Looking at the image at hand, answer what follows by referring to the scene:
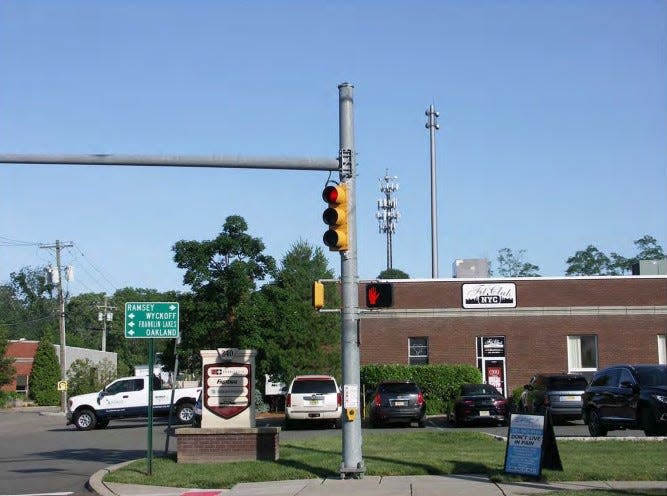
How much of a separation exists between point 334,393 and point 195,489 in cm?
1523

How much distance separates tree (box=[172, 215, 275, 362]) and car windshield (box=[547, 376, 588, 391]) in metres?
15.0

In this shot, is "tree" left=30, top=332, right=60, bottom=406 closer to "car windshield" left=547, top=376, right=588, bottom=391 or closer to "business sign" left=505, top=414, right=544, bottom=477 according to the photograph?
"car windshield" left=547, top=376, right=588, bottom=391

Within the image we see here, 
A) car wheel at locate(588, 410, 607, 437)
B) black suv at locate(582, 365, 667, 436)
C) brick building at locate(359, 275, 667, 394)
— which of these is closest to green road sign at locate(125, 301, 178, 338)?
black suv at locate(582, 365, 667, 436)

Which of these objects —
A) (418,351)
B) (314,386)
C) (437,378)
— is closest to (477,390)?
(314,386)

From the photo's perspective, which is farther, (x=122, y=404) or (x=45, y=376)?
(x=45, y=376)

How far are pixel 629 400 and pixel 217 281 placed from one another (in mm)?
22509

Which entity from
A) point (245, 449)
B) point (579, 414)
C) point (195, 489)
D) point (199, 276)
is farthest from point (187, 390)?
point (195, 489)

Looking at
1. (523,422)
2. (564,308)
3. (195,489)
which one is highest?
(564,308)

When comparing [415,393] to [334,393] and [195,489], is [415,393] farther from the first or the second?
[195,489]

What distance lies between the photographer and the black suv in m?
18.9

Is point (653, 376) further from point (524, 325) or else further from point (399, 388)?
point (524, 325)

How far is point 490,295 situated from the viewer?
41.5m

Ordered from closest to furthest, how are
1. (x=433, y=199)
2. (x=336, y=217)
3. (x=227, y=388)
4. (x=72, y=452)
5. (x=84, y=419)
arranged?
(x=336, y=217) → (x=227, y=388) → (x=72, y=452) → (x=84, y=419) → (x=433, y=199)

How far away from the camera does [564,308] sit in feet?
136
